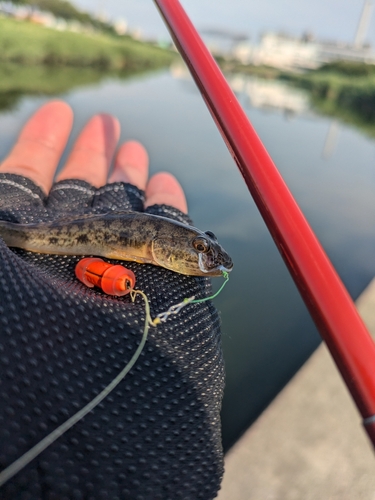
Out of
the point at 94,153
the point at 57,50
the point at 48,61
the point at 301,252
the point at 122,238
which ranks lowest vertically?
the point at 48,61

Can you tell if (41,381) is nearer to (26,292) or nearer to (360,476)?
(26,292)

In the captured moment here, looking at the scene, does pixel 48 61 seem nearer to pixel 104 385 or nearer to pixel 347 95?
pixel 347 95

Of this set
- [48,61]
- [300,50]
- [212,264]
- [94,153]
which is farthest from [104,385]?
[300,50]

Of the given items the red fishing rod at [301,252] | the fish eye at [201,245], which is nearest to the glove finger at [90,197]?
the fish eye at [201,245]

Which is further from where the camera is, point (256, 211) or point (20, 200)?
point (256, 211)

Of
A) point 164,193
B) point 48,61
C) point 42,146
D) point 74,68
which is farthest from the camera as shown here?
point 74,68

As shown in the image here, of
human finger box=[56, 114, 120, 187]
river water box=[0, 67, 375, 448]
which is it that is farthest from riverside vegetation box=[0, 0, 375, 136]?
human finger box=[56, 114, 120, 187]

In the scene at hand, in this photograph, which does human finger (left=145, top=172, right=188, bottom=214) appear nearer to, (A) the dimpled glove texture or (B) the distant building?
(A) the dimpled glove texture

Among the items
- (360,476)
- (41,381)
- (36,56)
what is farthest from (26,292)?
(36,56)
